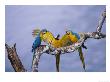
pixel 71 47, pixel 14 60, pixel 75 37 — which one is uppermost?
pixel 75 37

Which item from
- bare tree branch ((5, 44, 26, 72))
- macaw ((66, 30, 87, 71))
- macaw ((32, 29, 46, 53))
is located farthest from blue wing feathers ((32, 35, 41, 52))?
macaw ((66, 30, 87, 71))

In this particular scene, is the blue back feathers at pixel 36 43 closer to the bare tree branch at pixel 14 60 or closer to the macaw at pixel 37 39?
the macaw at pixel 37 39

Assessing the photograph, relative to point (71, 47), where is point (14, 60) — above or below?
below

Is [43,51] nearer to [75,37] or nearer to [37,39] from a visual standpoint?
[37,39]

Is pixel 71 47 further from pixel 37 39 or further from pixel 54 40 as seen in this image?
pixel 37 39

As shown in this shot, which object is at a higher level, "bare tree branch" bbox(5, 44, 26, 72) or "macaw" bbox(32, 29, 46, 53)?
"macaw" bbox(32, 29, 46, 53)

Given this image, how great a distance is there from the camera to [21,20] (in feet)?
9.57

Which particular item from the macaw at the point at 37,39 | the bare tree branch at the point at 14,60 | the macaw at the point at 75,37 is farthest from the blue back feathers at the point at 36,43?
the macaw at the point at 75,37

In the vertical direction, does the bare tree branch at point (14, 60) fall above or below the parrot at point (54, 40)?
below

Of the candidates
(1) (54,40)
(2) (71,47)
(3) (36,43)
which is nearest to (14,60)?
(3) (36,43)

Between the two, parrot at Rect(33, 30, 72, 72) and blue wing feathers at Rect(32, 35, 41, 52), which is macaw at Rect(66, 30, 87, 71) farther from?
blue wing feathers at Rect(32, 35, 41, 52)

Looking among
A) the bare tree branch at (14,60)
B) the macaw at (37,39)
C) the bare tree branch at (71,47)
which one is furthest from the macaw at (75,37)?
the bare tree branch at (14,60)
